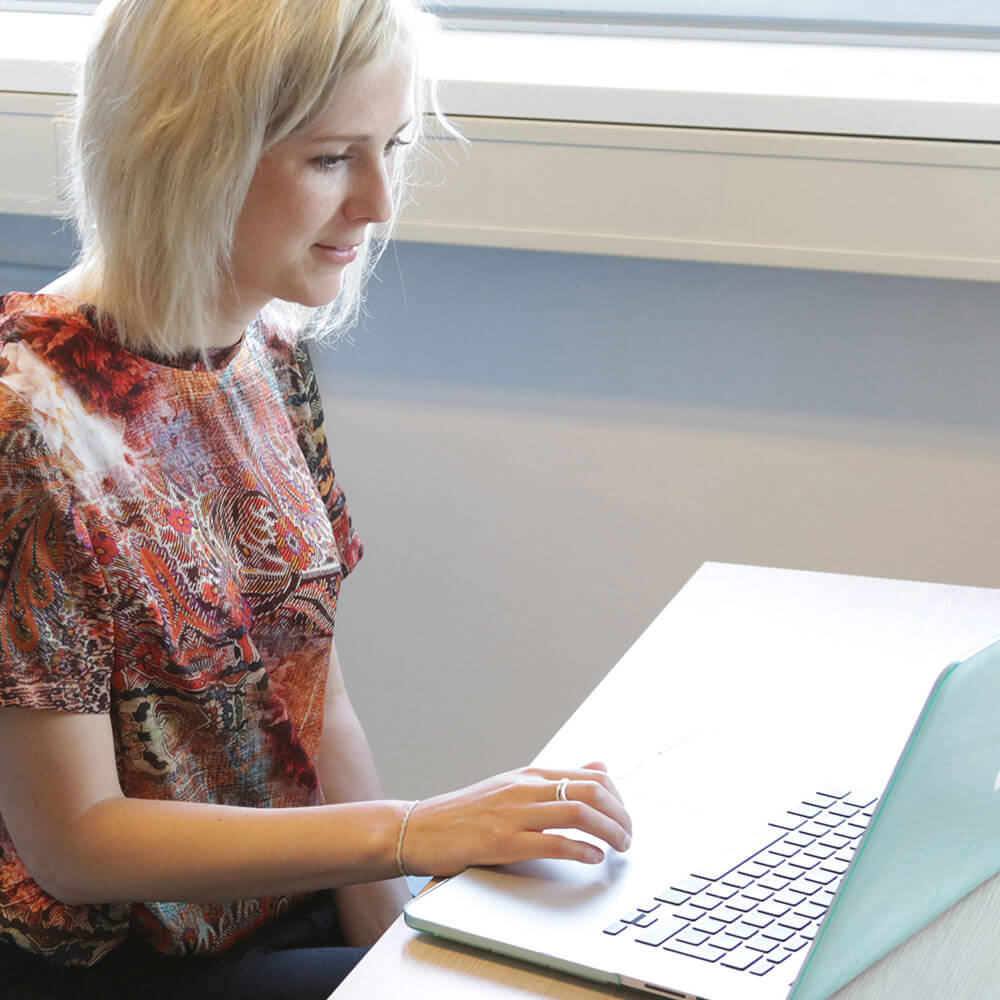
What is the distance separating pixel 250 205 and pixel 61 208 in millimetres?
991

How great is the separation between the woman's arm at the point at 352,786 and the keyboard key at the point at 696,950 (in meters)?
0.50

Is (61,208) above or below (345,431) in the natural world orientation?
above

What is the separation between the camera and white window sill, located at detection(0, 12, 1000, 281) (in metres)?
1.55

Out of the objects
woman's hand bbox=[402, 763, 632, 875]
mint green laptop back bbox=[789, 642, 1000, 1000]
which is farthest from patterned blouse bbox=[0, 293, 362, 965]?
mint green laptop back bbox=[789, 642, 1000, 1000]

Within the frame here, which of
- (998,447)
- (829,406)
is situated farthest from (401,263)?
(998,447)

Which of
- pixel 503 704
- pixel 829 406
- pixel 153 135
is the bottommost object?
pixel 503 704

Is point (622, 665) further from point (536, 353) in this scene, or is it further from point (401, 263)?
point (401, 263)

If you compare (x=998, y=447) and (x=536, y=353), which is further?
(x=536, y=353)

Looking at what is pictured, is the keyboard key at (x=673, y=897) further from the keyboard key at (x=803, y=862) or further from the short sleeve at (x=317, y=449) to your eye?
the short sleeve at (x=317, y=449)

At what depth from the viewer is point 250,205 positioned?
1011mm

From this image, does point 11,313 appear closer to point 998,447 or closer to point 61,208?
point 61,208

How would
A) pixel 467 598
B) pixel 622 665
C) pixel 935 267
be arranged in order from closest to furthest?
pixel 622 665 → pixel 935 267 → pixel 467 598

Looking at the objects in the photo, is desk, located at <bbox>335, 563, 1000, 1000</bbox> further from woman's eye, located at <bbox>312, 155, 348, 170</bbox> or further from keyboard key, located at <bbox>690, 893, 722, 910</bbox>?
woman's eye, located at <bbox>312, 155, 348, 170</bbox>

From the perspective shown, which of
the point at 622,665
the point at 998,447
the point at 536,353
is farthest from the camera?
the point at 536,353
